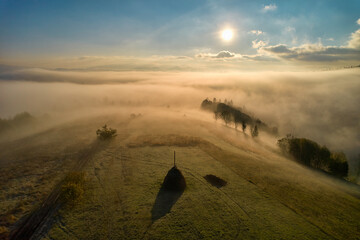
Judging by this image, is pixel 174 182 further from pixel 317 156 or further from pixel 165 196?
pixel 317 156

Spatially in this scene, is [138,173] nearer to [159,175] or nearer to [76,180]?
[159,175]

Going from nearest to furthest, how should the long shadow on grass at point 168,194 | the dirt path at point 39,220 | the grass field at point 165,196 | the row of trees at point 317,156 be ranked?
1. the dirt path at point 39,220
2. the grass field at point 165,196
3. the long shadow on grass at point 168,194
4. the row of trees at point 317,156

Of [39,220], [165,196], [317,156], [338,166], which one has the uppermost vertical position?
[165,196]

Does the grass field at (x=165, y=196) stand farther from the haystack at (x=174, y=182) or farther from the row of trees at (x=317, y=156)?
the row of trees at (x=317, y=156)

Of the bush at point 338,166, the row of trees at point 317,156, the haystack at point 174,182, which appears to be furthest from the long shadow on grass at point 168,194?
the bush at point 338,166

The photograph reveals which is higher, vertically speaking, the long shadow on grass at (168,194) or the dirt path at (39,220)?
the long shadow on grass at (168,194)

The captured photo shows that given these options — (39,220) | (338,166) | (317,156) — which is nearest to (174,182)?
(39,220)

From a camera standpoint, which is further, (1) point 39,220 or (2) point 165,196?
(2) point 165,196
